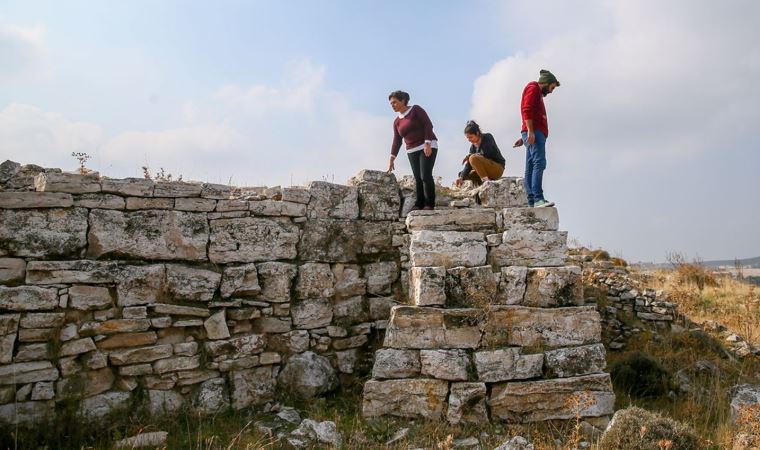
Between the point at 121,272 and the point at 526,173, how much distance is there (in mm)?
4989

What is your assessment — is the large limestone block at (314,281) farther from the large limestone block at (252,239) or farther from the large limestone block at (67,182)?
the large limestone block at (67,182)

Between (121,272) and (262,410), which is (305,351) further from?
(121,272)

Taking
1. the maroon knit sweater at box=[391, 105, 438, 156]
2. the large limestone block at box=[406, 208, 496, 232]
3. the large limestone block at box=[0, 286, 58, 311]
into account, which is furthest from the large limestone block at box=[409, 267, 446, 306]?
the large limestone block at box=[0, 286, 58, 311]

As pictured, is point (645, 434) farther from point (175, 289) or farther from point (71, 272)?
point (71, 272)

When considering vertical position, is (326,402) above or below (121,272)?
below

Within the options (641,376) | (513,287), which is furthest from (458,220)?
(641,376)

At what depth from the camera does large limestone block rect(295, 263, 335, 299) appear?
20.3ft

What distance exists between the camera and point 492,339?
5.29 m

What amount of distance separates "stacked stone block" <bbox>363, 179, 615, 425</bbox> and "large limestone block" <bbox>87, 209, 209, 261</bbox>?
251 centimetres

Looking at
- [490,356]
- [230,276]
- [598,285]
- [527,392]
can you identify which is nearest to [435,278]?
[490,356]

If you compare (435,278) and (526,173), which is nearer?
(435,278)

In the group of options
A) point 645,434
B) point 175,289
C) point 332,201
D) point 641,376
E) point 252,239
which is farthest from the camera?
point 332,201

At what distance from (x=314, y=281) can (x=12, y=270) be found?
3.17m

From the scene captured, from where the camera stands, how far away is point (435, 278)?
5465mm
